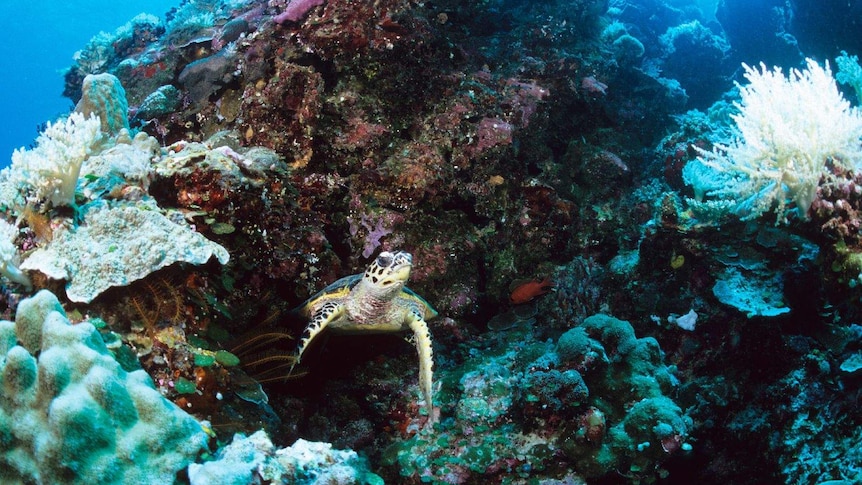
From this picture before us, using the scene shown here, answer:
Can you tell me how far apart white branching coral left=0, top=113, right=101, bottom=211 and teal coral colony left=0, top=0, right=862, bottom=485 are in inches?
0.6

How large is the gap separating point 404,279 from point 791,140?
10.4ft

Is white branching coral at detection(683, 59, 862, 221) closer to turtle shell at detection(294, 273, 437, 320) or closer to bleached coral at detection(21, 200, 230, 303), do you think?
turtle shell at detection(294, 273, 437, 320)

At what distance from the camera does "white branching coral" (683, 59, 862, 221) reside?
10.9 ft

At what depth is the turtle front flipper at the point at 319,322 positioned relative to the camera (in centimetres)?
333

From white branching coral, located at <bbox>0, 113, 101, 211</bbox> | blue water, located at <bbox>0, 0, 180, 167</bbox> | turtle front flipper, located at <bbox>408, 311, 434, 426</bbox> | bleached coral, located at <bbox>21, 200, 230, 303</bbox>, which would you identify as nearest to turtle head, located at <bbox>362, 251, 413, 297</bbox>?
turtle front flipper, located at <bbox>408, 311, 434, 426</bbox>

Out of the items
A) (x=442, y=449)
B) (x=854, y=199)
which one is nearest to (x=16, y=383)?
(x=442, y=449)

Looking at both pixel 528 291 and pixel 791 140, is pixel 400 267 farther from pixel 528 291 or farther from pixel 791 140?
pixel 791 140

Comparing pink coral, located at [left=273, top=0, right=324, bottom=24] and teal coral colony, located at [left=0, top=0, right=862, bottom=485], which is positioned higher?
pink coral, located at [left=273, top=0, right=324, bottom=24]

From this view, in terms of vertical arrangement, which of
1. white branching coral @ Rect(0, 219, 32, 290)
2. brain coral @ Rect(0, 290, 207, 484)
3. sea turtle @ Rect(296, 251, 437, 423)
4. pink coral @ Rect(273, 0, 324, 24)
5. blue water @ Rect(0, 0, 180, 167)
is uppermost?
blue water @ Rect(0, 0, 180, 167)

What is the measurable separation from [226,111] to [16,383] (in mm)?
4445

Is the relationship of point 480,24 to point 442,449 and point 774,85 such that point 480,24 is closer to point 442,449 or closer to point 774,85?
point 774,85

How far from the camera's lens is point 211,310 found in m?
2.92

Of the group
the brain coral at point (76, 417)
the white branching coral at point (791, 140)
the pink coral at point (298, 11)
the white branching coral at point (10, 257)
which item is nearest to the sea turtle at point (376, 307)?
the brain coral at point (76, 417)

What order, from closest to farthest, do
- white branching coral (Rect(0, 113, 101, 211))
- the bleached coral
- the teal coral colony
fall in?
the teal coral colony, the bleached coral, white branching coral (Rect(0, 113, 101, 211))
